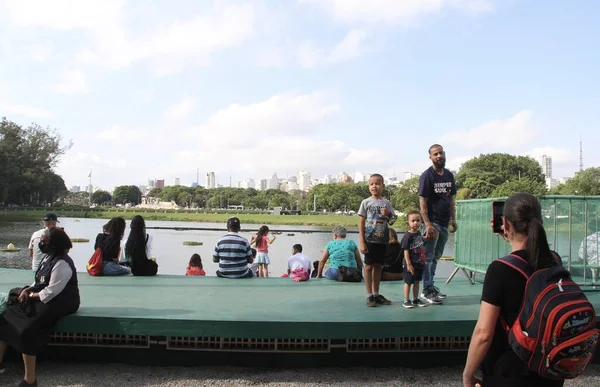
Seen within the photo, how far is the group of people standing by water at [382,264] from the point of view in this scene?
2416mm

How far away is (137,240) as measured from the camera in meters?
8.02

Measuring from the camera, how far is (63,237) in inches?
191

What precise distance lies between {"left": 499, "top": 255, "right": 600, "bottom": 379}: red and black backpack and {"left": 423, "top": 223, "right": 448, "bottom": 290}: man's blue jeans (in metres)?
3.63

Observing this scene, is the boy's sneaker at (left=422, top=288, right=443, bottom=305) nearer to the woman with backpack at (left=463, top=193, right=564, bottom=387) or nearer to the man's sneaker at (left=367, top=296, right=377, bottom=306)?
the man's sneaker at (left=367, top=296, right=377, bottom=306)

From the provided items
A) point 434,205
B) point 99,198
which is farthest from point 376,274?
point 99,198

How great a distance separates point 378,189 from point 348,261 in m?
2.40

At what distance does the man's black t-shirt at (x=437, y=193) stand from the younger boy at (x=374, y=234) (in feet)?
1.74

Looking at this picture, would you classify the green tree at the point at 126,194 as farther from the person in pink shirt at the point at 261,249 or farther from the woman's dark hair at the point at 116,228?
the woman's dark hair at the point at 116,228

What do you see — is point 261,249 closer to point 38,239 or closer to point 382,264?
point 38,239

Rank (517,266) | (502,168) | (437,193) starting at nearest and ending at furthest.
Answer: (517,266) → (437,193) → (502,168)

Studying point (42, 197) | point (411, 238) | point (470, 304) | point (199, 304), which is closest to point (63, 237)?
point (199, 304)

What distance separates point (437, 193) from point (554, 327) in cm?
382

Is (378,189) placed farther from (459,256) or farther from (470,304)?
(459,256)

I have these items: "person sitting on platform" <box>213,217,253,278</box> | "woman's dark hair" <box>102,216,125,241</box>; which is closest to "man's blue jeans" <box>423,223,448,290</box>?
"person sitting on platform" <box>213,217,253,278</box>
